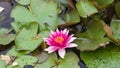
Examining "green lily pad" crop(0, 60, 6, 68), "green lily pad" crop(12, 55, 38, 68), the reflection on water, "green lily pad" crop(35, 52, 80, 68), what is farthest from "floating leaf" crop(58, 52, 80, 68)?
Answer: the reflection on water

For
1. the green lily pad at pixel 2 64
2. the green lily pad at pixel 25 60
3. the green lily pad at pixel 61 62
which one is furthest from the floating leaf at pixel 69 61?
the green lily pad at pixel 2 64

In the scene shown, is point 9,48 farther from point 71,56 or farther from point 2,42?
point 71,56

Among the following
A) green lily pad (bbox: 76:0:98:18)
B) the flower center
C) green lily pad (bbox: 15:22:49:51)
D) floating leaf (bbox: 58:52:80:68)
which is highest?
green lily pad (bbox: 76:0:98:18)

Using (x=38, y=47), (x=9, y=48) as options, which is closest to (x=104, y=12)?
(x=38, y=47)

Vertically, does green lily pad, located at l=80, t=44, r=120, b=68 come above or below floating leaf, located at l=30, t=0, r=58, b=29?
below

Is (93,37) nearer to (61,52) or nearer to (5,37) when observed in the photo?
(61,52)

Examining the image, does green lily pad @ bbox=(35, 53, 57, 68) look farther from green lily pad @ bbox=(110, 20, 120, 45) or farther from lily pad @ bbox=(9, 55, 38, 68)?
green lily pad @ bbox=(110, 20, 120, 45)
